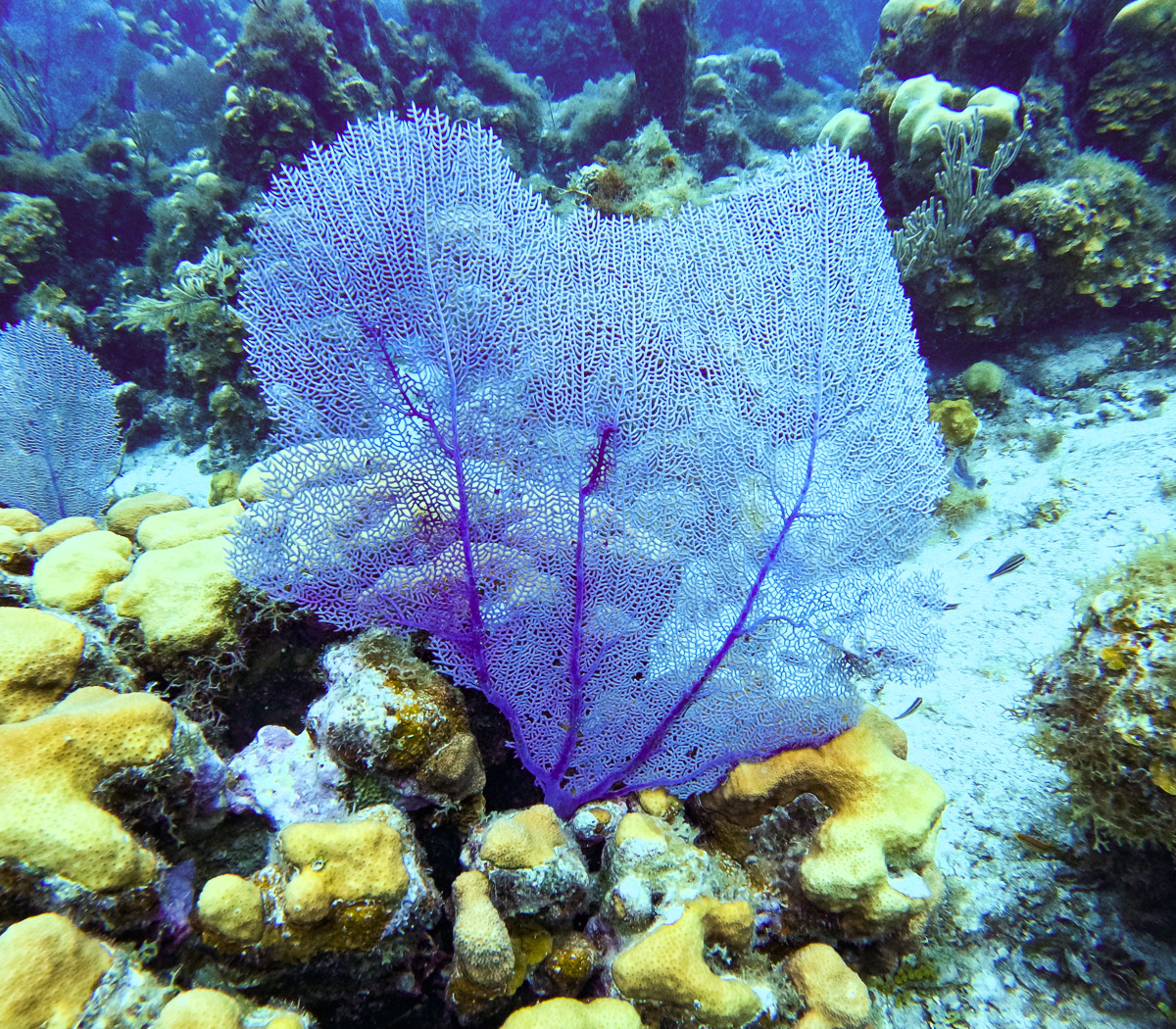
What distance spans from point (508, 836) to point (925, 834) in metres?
1.75

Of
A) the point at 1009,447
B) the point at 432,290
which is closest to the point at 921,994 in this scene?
the point at 432,290

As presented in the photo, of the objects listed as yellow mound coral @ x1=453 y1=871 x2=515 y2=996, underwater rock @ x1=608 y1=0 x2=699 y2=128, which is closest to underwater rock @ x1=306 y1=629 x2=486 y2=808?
yellow mound coral @ x1=453 y1=871 x2=515 y2=996

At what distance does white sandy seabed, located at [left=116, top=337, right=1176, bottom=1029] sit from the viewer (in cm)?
247

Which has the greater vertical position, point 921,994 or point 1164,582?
point 1164,582

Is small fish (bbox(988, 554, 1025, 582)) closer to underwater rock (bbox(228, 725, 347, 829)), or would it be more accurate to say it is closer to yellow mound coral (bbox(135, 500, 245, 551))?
underwater rock (bbox(228, 725, 347, 829))

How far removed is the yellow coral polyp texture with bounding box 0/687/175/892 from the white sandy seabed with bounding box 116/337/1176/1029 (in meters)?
3.08

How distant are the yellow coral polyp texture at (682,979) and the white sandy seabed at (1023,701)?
3.47 ft

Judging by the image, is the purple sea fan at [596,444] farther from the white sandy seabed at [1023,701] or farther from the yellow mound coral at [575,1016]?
the white sandy seabed at [1023,701]

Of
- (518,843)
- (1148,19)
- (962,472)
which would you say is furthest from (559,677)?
(1148,19)

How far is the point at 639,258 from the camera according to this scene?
2.57m

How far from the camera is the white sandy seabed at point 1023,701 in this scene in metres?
2.47

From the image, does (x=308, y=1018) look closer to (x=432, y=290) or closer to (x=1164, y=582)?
(x=432, y=290)

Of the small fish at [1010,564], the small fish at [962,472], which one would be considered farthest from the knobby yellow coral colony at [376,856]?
the small fish at [962,472]

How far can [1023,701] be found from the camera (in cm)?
341
